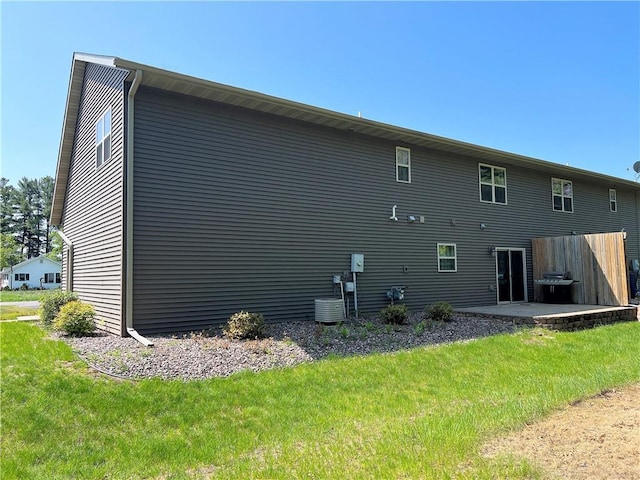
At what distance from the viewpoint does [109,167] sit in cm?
917

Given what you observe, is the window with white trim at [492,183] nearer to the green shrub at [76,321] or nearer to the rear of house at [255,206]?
the rear of house at [255,206]

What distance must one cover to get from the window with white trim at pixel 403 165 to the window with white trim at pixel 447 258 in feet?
7.34

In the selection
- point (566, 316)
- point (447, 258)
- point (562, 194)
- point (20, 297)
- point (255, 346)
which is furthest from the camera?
point (20, 297)

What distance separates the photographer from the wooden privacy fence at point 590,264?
41.2ft

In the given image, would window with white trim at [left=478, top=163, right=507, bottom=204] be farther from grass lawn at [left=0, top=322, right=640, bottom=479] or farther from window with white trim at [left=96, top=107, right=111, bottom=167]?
window with white trim at [left=96, top=107, right=111, bottom=167]

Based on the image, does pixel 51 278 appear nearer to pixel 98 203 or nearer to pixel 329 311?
pixel 98 203

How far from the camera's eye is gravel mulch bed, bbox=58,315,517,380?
584 cm

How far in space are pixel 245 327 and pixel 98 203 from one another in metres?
5.01

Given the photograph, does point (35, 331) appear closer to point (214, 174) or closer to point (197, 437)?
point (214, 174)

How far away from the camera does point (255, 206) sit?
9.52 m

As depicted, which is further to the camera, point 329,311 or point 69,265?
point 69,265

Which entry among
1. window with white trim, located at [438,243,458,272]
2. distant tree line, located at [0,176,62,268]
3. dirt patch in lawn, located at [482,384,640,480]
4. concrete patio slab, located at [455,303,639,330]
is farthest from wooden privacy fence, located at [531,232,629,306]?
distant tree line, located at [0,176,62,268]

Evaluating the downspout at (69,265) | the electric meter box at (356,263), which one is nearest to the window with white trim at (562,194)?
the electric meter box at (356,263)

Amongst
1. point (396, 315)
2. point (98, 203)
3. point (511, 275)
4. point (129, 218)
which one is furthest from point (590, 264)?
point (98, 203)
